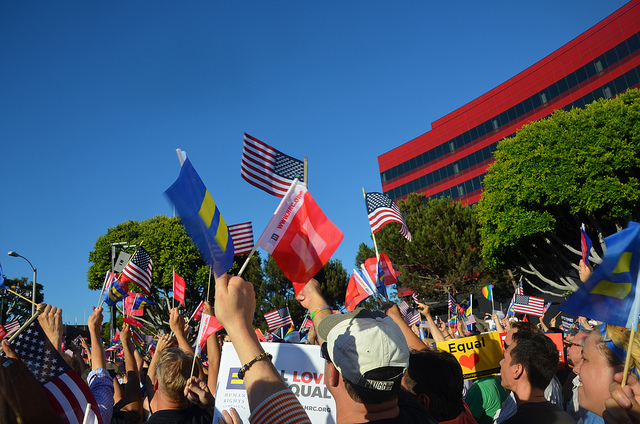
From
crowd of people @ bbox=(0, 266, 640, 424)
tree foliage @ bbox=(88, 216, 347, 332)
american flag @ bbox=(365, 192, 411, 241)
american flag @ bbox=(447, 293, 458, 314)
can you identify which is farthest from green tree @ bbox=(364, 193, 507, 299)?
crowd of people @ bbox=(0, 266, 640, 424)

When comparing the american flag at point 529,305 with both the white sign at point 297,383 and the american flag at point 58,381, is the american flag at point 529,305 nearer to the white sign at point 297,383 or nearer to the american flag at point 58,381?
the white sign at point 297,383

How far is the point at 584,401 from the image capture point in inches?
120

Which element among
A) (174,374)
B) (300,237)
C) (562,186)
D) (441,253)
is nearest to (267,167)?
(300,237)

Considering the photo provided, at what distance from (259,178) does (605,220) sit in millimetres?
20884

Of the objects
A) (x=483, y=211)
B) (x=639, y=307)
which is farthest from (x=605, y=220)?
(x=639, y=307)

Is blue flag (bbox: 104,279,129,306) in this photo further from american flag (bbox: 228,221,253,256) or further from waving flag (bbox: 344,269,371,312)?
waving flag (bbox: 344,269,371,312)

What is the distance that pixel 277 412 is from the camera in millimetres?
1564

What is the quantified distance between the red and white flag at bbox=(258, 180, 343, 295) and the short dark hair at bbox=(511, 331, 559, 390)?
1.68 m

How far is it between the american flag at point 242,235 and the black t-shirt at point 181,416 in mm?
6689

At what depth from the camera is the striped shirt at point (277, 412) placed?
156cm

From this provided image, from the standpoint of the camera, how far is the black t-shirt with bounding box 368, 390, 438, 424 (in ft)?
6.03

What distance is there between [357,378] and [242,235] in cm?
873

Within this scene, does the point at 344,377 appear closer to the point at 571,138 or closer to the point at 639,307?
the point at 639,307

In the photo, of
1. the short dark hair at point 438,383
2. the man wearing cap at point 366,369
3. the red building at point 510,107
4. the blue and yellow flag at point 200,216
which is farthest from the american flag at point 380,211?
the red building at point 510,107
